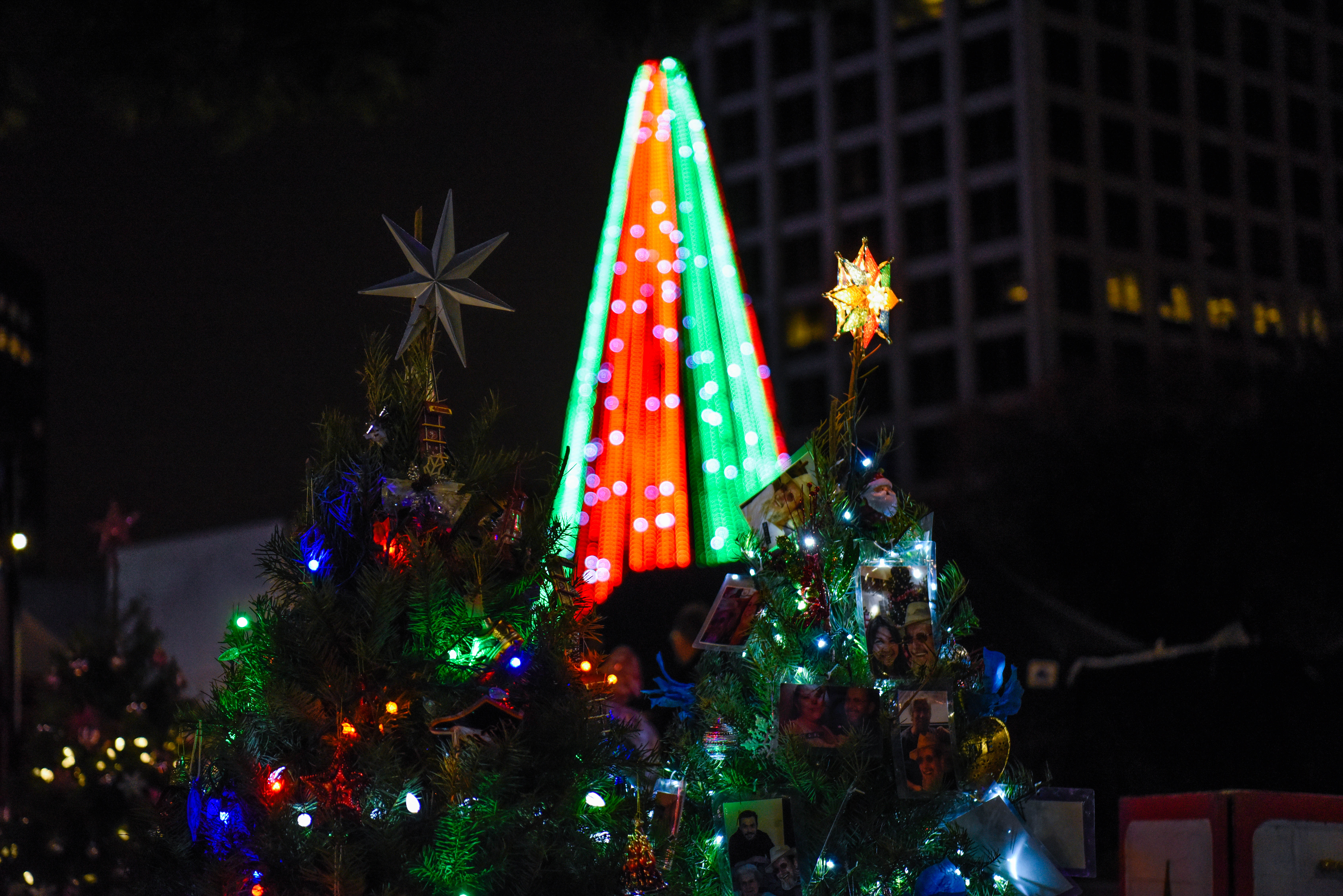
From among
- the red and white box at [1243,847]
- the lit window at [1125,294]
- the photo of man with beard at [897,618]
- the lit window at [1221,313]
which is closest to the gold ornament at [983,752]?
the photo of man with beard at [897,618]

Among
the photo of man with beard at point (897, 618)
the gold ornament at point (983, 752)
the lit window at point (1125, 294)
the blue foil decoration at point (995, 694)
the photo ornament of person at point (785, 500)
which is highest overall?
the lit window at point (1125, 294)

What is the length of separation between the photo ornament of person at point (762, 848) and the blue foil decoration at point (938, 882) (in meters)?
0.31

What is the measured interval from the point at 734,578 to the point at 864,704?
22.8 inches

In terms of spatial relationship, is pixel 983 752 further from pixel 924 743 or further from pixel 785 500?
pixel 785 500

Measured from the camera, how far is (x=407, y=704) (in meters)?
3.34

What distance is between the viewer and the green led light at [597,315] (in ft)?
22.1

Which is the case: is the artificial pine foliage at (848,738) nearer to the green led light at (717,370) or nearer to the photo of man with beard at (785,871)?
the photo of man with beard at (785,871)

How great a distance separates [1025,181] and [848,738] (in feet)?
175

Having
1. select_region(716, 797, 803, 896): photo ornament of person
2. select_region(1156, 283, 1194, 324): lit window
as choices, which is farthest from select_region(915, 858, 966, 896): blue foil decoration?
select_region(1156, 283, 1194, 324): lit window

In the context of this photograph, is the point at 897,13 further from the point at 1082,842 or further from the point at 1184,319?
the point at 1184,319

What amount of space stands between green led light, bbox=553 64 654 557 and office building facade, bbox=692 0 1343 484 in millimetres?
42626

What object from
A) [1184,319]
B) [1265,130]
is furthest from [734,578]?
[1265,130]

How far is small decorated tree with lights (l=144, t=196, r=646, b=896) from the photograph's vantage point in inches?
127

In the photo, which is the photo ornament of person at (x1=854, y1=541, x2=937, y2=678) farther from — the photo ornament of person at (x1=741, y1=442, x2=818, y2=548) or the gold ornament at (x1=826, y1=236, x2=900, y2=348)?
the gold ornament at (x1=826, y1=236, x2=900, y2=348)
